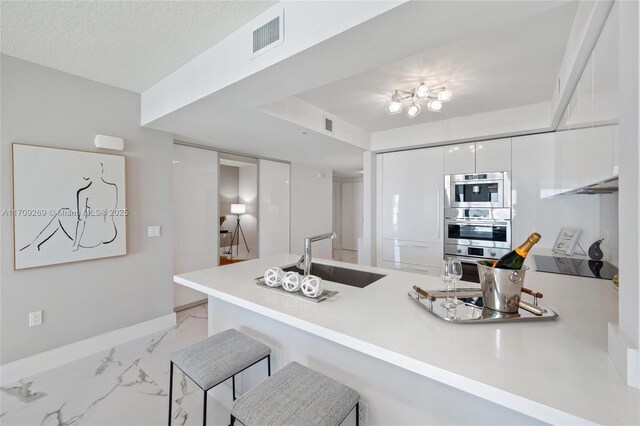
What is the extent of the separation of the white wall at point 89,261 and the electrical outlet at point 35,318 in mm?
33

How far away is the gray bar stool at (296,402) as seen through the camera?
0.99 m

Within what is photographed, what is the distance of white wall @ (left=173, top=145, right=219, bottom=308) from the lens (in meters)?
3.33

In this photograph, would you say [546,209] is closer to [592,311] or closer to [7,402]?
[592,311]

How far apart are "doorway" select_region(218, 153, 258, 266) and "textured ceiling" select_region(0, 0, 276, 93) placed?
5.95 ft

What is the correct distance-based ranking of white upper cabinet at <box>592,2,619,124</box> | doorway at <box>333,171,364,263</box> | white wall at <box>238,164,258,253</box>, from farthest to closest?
doorway at <box>333,171,364,263</box> → white wall at <box>238,164,258,253</box> → white upper cabinet at <box>592,2,619,124</box>

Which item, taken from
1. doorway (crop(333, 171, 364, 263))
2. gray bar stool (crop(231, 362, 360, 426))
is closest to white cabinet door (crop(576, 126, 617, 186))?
gray bar stool (crop(231, 362, 360, 426))

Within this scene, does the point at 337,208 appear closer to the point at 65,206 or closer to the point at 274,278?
the point at 65,206

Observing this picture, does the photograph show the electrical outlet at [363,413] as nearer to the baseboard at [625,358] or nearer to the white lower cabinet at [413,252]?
the baseboard at [625,358]

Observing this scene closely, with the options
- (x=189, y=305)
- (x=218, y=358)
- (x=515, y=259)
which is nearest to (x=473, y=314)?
(x=515, y=259)

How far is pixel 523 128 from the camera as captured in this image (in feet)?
9.09

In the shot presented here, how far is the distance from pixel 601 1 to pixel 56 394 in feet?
12.3

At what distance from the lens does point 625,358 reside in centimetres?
70

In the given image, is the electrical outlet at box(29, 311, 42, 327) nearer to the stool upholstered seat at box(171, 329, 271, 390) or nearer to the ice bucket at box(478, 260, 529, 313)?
the stool upholstered seat at box(171, 329, 271, 390)

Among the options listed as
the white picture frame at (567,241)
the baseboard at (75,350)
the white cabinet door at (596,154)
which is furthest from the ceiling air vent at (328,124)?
the baseboard at (75,350)
